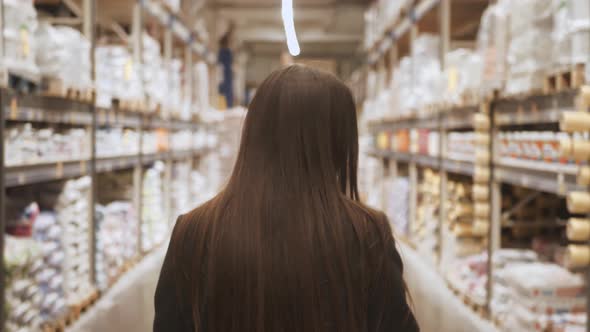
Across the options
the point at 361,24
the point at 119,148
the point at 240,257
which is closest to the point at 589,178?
the point at 240,257

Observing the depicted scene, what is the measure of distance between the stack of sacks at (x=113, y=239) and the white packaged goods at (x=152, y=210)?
0.46m

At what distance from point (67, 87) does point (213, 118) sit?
21.3 feet

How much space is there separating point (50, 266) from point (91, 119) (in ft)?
3.50

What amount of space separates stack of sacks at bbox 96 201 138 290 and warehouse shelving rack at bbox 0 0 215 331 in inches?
6.5

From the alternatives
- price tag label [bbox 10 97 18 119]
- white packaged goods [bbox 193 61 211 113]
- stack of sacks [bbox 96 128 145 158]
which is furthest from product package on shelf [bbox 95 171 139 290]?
white packaged goods [bbox 193 61 211 113]

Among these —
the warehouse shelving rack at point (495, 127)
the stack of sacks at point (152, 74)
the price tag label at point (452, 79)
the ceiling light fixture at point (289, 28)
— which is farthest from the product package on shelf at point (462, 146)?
the stack of sacks at point (152, 74)

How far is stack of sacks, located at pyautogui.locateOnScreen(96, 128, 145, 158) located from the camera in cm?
476

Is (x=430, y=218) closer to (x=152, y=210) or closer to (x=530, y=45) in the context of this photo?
(x=152, y=210)

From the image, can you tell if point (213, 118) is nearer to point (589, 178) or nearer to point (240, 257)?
point (589, 178)

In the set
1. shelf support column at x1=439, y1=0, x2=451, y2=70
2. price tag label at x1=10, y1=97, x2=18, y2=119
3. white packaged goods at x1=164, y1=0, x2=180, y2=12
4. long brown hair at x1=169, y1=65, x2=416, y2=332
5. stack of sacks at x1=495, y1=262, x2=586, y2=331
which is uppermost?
white packaged goods at x1=164, y1=0, x2=180, y2=12

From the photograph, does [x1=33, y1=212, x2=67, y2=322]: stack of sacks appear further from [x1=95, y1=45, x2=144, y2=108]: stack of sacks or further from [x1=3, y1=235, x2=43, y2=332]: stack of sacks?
[x1=95, y1=45, x2=144, y2=108]: stack of sacks

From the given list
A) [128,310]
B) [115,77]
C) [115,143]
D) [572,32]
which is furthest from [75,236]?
[572,32]

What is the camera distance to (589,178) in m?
2.52

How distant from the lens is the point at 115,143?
511cm
